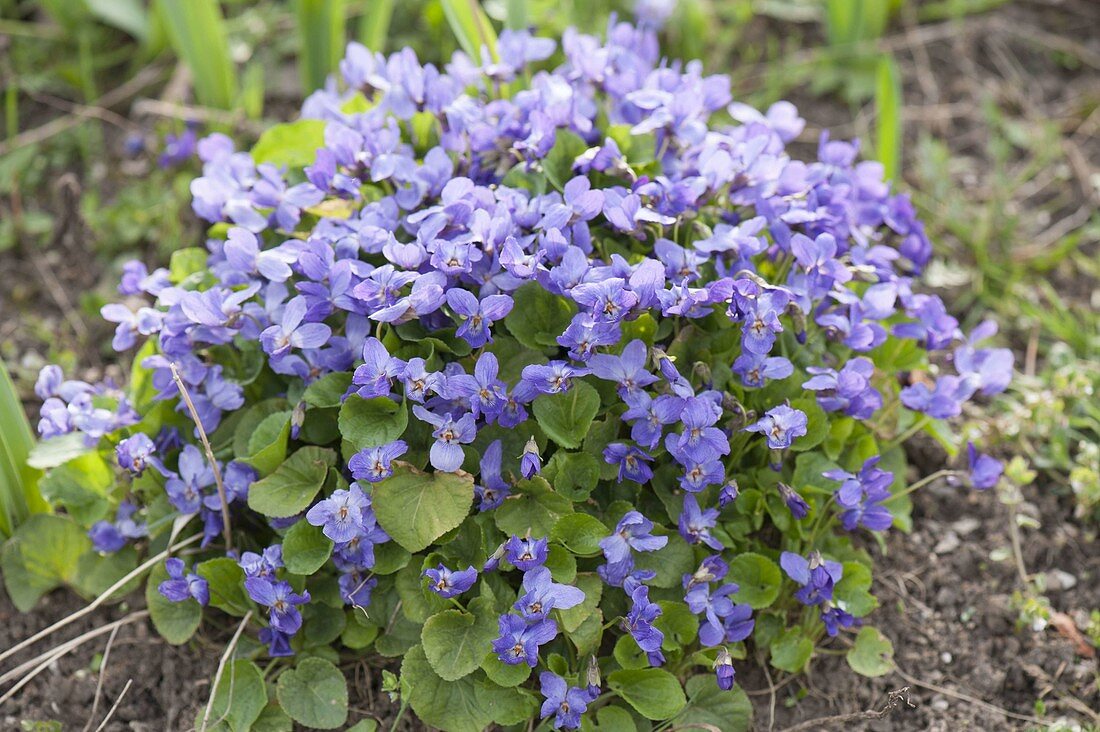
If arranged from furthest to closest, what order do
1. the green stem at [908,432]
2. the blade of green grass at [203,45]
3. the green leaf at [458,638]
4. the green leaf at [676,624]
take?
the blade of green grass at [203,45], the green stem at [908,432], the green leaf at [676,624], the green leaf at [458,638]

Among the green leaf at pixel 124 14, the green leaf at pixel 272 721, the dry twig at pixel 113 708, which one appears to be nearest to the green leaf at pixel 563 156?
the green leaf at pixel 272 721

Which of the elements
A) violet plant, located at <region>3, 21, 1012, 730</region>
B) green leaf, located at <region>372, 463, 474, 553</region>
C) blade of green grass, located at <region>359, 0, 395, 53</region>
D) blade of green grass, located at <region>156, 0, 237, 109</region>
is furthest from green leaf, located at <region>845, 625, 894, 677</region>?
blade of green grass, located at <region>156, 0, 237, 109</region>

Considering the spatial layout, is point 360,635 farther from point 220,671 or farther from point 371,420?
point 371,420

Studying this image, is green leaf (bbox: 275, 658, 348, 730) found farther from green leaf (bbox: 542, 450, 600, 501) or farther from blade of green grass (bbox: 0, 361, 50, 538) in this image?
blade of green grass (bbox: 0, 361, 50, 538)

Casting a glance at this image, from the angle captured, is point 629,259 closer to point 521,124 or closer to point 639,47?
point 521,124

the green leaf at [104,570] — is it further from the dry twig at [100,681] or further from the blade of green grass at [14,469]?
the blade of green grass at [14,469]

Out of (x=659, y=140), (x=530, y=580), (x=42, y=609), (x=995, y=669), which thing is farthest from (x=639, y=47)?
(x=42, y=609)

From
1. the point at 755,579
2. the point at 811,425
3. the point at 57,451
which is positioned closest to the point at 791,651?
the point at 755,579
